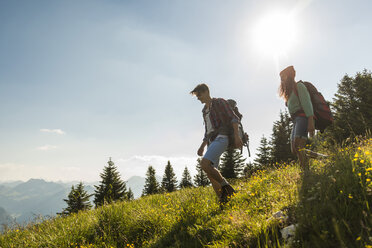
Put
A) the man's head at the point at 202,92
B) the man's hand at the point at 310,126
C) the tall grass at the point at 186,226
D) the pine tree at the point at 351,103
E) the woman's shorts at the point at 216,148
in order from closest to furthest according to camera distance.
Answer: the tall grass at the point at 186,226, the man's hand at the point at 310,126, the woman's shorts at the point at 216,148, the man's head at the point at 202,92, the pine tree at the point at 351,103

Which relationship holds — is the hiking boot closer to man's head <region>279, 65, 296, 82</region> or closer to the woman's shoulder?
the woman's shoulder

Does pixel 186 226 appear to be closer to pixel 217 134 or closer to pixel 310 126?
pixel 217 134

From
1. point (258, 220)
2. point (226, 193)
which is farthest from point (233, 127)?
point (258, 220)

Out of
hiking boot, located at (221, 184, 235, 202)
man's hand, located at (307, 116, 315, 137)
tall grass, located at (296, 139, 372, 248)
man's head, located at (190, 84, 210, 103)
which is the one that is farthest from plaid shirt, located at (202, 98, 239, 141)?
tall grass, located at (296, 139, 372, 248)

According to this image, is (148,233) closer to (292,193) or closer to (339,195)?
(292,193)

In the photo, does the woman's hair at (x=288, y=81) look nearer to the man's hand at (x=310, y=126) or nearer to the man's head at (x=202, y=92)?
the man's hand at (x=310, y=126)

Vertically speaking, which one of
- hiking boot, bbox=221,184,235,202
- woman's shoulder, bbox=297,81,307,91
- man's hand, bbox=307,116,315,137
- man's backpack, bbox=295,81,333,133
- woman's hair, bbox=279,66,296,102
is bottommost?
hiking boot, bbox=221,184,235,202

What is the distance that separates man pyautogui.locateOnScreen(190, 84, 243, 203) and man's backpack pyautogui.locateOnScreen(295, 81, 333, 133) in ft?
5.18

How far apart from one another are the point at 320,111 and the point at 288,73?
1067mm

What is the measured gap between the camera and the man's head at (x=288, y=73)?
13.8 feet

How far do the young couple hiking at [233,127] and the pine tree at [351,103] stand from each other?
714 inches

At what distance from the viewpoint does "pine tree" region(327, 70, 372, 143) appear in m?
19.2

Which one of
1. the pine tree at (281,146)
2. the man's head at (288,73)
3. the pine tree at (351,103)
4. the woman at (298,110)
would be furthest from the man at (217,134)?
the pine tree at (281,146)

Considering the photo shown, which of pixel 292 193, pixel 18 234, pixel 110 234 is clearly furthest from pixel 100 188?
pixel 292 193
